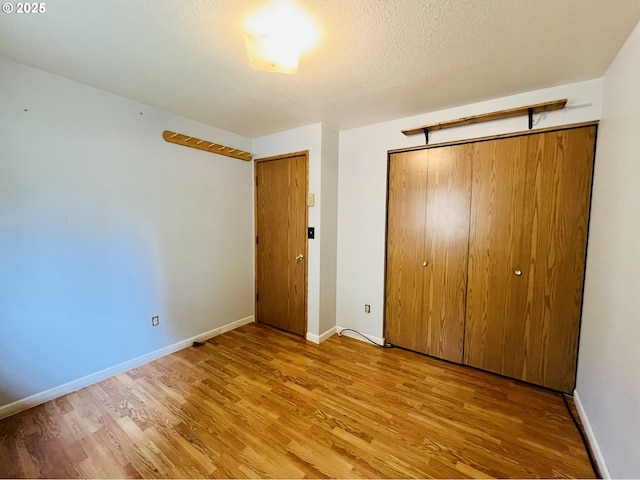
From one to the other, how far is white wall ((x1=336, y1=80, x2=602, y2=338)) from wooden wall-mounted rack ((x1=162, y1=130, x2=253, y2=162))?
1.25 m

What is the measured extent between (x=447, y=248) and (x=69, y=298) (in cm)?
323

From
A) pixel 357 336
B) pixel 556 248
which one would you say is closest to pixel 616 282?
pixel 556 248

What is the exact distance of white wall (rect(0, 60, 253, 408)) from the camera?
180cm

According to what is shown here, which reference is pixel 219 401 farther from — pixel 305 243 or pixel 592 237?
pixel 592 237

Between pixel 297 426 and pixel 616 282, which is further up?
pixel 616 282

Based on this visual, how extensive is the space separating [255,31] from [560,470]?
115 inches

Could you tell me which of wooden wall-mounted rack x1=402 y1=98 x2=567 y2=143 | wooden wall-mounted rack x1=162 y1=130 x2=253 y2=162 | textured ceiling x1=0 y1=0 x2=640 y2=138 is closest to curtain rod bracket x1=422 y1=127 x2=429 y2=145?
wooden wall-mounted rack x1=402 y1=98 x2=567 y2=143

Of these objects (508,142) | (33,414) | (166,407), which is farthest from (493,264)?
(33,414)

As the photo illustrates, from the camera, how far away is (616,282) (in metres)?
1.40

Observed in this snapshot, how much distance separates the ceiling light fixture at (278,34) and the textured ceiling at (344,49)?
6 cm

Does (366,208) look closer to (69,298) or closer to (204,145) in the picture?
(204,145)

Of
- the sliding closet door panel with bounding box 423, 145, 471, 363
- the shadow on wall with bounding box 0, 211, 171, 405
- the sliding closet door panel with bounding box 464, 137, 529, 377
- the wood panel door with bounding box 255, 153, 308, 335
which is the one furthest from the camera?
the wood panel door with bounding box 255, 153, 308, 335

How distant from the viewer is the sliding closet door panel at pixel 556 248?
1929 mm

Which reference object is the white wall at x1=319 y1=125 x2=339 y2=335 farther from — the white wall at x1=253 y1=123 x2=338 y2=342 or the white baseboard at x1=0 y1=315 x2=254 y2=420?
the white baseboard at x1=0 y1=315 x2=254 y2=420
